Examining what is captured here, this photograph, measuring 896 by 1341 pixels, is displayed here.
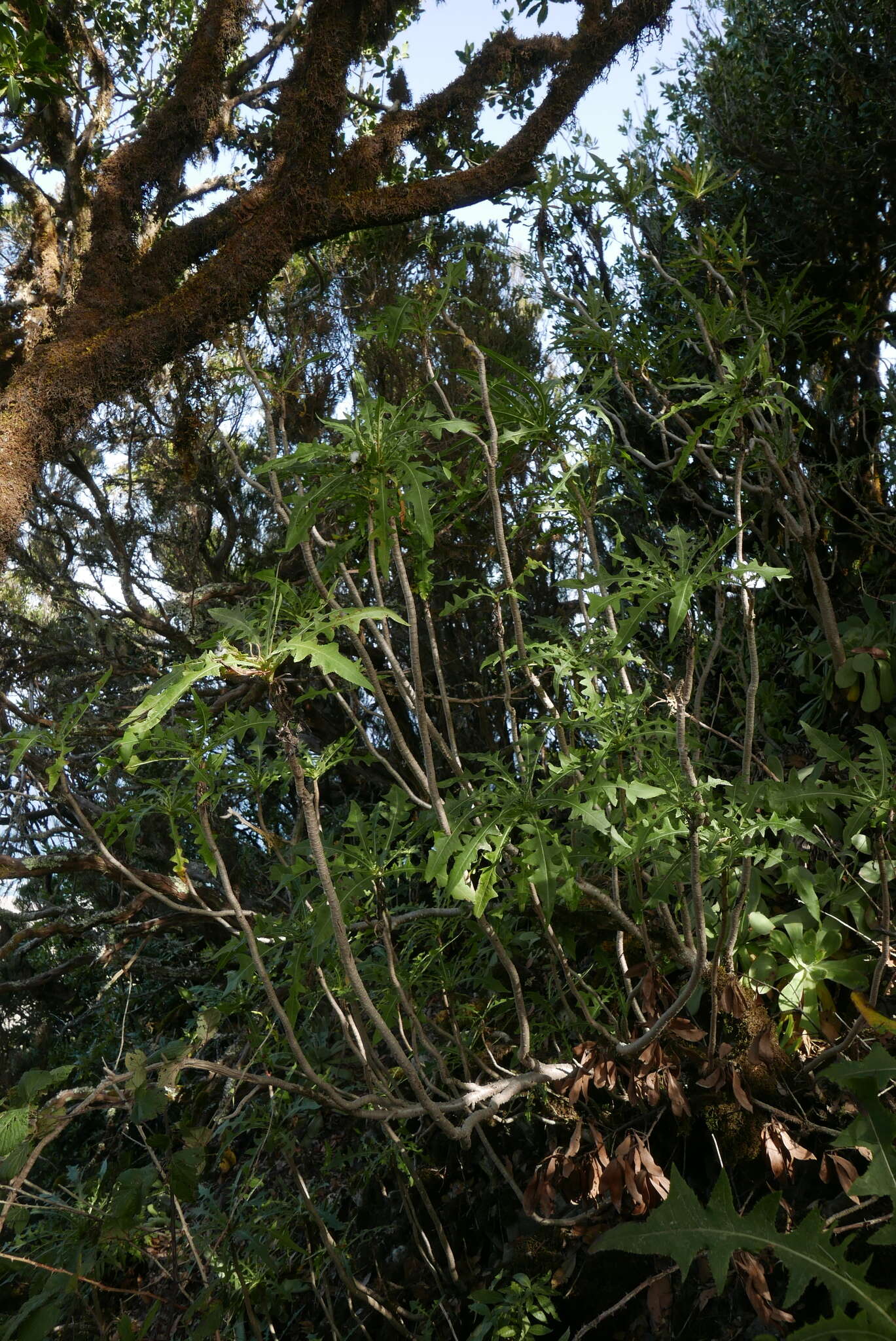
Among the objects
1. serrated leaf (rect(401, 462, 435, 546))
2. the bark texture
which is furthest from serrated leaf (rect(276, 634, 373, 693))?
the bark texture

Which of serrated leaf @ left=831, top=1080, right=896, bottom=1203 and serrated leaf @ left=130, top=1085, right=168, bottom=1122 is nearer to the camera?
serrated leaf @ left=831, top=1080, right=896, bottom=1203

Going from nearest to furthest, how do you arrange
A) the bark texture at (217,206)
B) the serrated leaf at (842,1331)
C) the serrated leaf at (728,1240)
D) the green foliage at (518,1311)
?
the serrated leaf at (842,1331) < the serrated leaf at (728,1240) < the green foliage at (518,1311) < the bark texture at (217,206)

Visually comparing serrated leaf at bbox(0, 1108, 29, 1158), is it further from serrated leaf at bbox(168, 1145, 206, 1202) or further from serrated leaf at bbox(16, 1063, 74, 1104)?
serrated leaf at bbox(168, 1145, 206, 1202)

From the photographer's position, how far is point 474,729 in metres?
5.29

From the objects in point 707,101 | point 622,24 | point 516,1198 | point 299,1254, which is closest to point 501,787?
point 516,1198

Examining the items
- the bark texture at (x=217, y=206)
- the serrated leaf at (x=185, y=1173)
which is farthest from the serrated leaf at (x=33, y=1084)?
the bark texture at (x=217, y=206)

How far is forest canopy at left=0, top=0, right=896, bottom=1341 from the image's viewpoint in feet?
5.19

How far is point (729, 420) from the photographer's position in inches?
67.0

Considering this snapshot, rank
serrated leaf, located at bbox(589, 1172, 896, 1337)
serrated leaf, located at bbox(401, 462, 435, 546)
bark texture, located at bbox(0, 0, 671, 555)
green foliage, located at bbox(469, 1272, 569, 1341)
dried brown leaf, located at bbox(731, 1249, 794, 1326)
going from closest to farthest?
serrated leaf, located at bbox(589, 1172, 896, 1337) → serrated leaf, located at bbox(401, 462, 435, 546) → dried brown leaf, located at bbox(731, 1249, 794, 1326) → green foliage, located at bbox(469, 1272, 569, 1341) → bark texture, located at bbox(0, 0, 671, 555)

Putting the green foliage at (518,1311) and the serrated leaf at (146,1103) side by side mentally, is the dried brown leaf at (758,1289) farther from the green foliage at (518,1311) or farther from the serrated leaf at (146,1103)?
the serrated leaf at (146,1103)

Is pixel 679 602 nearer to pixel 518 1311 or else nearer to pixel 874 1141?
pixel 874 1141

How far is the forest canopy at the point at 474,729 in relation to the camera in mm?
1582

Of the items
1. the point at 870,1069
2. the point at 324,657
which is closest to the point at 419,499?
the point at 324,657

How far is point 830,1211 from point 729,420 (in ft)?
5.20
